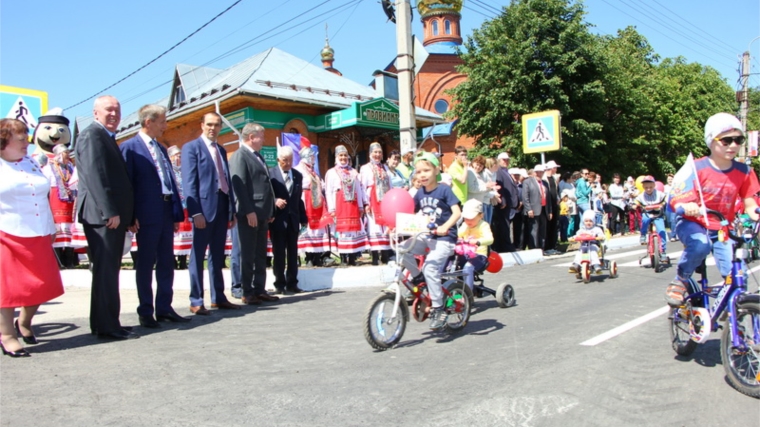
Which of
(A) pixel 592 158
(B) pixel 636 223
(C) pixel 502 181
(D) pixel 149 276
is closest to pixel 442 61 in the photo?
(A) pixel 592 158

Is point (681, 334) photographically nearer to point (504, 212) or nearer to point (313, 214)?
point (313, 214)

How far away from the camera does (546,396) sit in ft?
13.1

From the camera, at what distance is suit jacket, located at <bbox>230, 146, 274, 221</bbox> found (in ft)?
25.4

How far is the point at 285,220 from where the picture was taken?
8.84 m

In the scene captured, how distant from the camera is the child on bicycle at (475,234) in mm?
7328

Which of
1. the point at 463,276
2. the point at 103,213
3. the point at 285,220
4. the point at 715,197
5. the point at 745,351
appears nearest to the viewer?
the point at 745,351

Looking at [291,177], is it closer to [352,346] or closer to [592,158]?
[352,346]

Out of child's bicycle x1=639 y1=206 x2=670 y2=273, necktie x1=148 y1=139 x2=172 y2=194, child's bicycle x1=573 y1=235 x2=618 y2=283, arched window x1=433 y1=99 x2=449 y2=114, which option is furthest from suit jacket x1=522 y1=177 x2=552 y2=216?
arched window x1=433 y1=99 x2=449 y2=114

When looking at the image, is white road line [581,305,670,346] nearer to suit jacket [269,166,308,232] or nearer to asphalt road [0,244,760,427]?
asphalt road [0,244,760,427]

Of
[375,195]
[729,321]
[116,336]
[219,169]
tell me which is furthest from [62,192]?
[729,321]

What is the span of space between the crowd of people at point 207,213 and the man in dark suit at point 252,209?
1 cm

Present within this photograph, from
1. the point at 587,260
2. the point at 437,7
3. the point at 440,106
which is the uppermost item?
the point at 437,7

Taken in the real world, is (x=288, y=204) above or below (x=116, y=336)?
above

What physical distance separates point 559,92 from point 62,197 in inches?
1084
